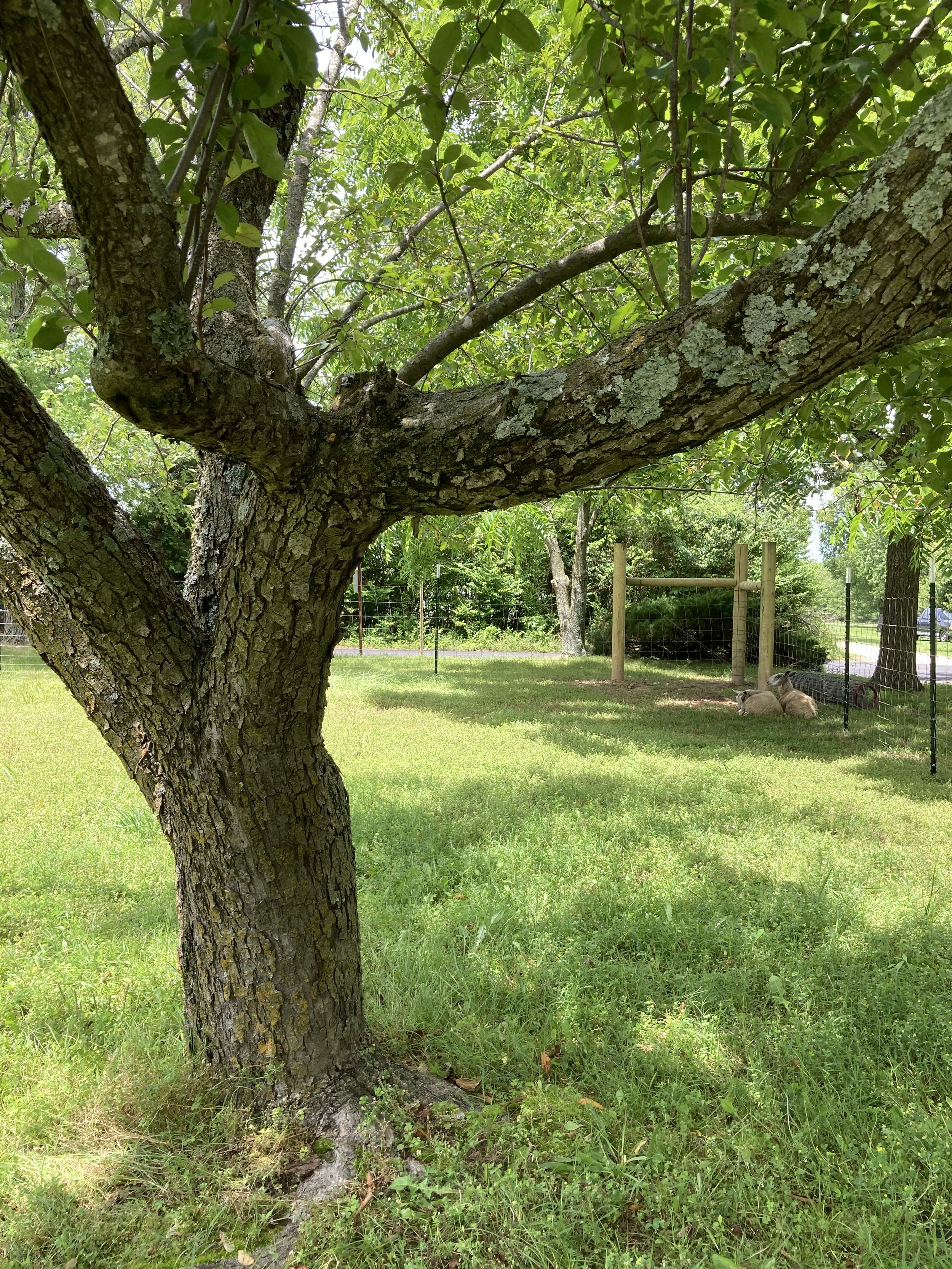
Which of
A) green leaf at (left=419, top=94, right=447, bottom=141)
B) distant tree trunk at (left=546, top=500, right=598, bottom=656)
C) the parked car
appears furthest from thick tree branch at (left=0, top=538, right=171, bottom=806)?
distant tree trunk at (left=546, top=500, right=598, bottom=656)

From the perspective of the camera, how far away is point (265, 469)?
5.50 ft

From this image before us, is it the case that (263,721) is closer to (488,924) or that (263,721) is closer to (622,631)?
(488,924)

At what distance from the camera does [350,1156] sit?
205 cm

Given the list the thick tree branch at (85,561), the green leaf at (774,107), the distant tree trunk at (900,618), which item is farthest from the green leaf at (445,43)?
the distant tree trunk at (900,618)

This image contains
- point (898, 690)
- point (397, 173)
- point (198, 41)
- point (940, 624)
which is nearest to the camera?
point (198, 41)

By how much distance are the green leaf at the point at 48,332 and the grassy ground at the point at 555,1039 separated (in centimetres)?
203

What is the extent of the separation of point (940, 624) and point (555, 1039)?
2661cm

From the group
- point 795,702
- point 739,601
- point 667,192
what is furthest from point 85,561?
point 739,601

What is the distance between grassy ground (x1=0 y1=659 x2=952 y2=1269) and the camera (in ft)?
6.14

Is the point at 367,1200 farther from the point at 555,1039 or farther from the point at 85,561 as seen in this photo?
the point at 85,561

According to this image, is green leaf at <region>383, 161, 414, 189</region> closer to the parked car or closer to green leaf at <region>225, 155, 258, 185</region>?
green leaf at <region>225, 155, 258, 185</region>

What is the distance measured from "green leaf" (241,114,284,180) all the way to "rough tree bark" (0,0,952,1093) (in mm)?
202

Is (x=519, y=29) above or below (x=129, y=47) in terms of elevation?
below

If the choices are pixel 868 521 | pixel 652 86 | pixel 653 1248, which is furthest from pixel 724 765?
pixel 652 86
